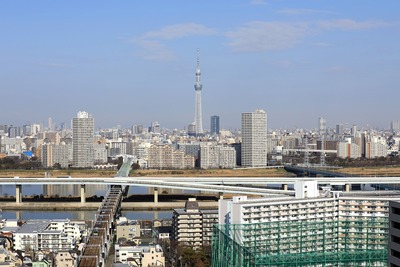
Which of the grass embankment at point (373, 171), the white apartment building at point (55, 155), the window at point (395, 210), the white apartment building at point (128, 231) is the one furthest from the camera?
the white apartment building at point (55, 155)

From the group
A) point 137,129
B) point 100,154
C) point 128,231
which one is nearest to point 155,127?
point 137,129

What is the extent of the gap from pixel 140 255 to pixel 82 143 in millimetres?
17061

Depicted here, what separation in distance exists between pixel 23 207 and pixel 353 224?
8002 mm

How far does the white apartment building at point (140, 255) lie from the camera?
24.0 feet

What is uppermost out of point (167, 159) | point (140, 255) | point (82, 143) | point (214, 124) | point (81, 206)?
point (214, 124)

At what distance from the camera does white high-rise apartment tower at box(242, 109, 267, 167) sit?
24078 mm

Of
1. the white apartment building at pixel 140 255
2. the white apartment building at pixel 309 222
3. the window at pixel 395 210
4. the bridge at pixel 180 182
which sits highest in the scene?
the window at pixel 395 210

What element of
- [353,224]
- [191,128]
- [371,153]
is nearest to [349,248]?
[353,224]

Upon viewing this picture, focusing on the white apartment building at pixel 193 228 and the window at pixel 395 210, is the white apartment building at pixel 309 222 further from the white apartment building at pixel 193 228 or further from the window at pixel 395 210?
the window at pixel 395 210

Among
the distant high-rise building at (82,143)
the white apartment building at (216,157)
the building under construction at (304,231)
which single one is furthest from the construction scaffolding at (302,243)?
the distant high-rise building at (82,143)

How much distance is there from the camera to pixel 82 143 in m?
24.2

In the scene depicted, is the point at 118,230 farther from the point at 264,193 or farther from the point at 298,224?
the point at 264,193

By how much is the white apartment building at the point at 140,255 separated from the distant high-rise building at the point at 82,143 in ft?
53.9

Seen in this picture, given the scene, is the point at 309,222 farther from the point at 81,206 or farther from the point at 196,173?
the point at 196,173
